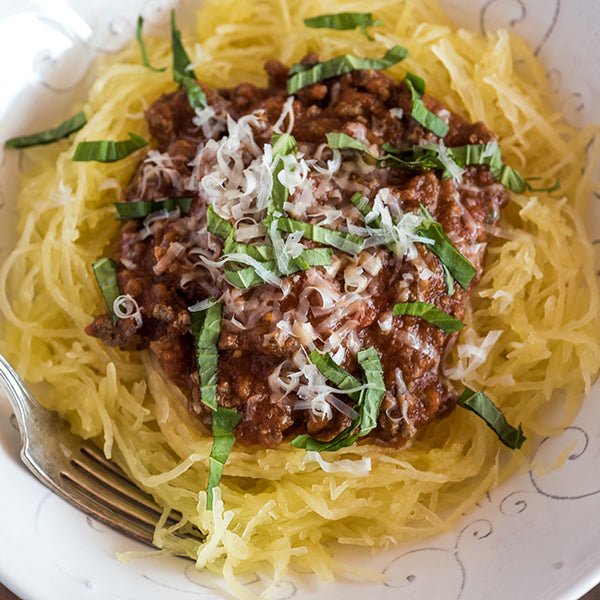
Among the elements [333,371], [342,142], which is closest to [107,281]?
[333,371]

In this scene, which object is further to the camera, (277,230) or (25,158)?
(25,158)

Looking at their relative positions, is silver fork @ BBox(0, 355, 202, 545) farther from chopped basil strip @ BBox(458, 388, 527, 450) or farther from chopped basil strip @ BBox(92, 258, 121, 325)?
chopped basil strip @ BBox(458, 388, 527, 450)

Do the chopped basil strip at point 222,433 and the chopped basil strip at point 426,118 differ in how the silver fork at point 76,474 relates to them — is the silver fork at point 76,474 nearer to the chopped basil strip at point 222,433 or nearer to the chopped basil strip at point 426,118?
the chopped basil strip at point 222,433

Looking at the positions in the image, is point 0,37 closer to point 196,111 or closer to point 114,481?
point 196,111

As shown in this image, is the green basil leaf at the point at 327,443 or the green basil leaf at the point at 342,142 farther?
the green basil leaf at the point at 342,142

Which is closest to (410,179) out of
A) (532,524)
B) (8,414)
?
(532,524)

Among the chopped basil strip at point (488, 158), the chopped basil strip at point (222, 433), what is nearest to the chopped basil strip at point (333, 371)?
the chopped basil strip at point (222, 433)

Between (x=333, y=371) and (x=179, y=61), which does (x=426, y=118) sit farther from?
(x=179, y=61)
